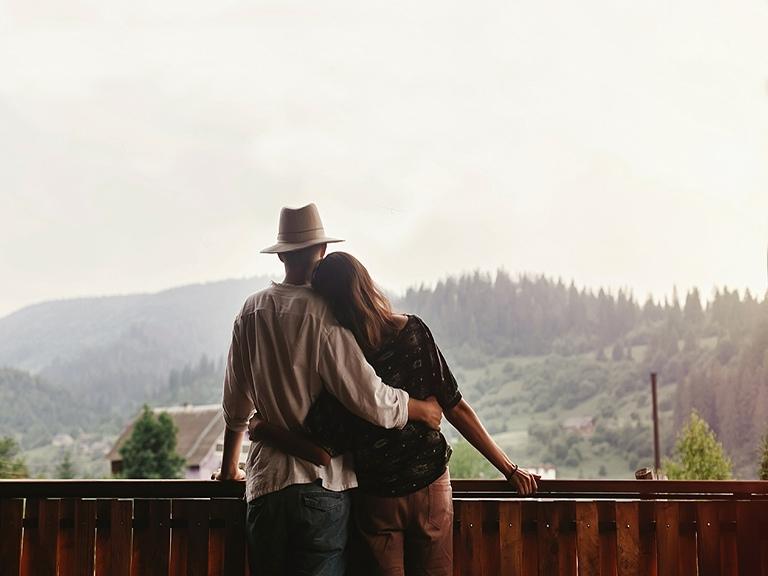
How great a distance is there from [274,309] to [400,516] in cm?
57

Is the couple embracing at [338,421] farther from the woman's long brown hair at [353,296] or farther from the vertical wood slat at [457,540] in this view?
the vertical wood slat at [457,540]

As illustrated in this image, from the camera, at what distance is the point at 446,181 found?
44000 mm

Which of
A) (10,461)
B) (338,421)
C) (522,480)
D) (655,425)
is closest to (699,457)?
(655,425)

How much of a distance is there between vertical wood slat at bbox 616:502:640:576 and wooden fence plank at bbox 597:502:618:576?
1 cm

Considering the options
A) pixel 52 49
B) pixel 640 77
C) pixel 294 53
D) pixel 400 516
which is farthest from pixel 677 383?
pixel 400 516

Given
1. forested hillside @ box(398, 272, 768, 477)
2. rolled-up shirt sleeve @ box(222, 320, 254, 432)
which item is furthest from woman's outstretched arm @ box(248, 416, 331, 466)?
forested hillside @ box(398, 272, 768, 477)

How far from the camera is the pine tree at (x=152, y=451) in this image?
33562 millimetres

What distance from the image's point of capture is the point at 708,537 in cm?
237

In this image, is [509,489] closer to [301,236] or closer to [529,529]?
[529,529]

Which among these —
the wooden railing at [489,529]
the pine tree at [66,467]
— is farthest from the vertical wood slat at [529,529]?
the pine tree at [66,467]

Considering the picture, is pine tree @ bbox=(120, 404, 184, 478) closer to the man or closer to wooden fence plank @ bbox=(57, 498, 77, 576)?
wooden fence plank @ bbox=(57, 498, 77, 576)

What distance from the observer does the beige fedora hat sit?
6.71 feet

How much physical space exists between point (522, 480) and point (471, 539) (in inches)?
9.6

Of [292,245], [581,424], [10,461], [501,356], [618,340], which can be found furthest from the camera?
[501,356]
